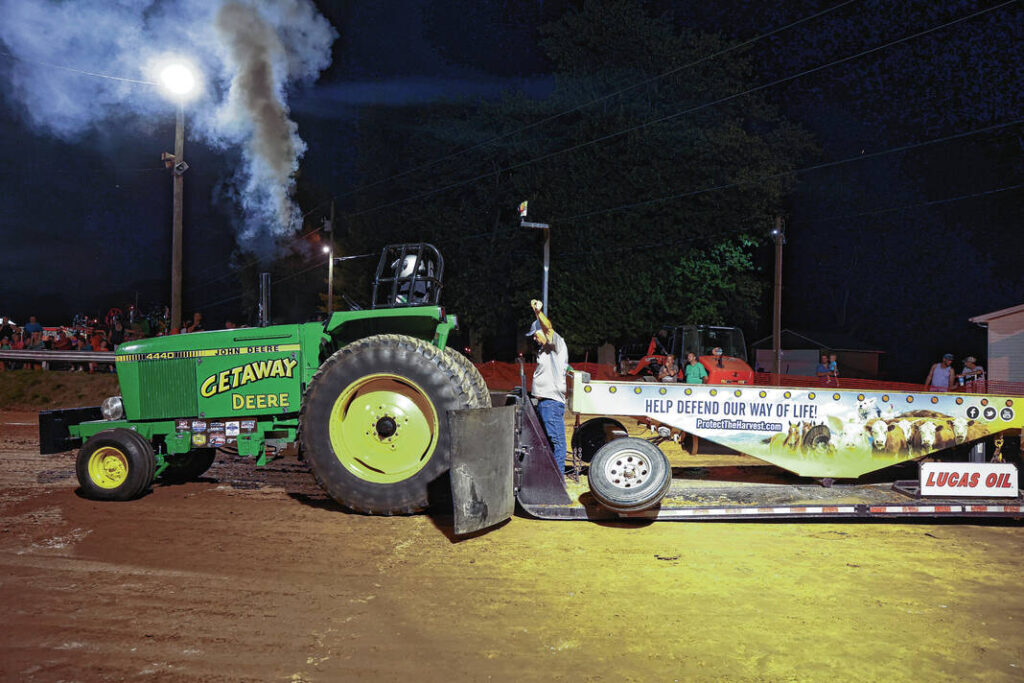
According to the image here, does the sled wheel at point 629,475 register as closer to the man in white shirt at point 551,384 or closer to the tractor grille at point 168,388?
the man in white shirt at point 551,384

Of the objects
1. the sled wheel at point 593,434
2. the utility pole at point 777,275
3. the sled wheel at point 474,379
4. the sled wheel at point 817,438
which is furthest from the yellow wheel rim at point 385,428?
Answer: the utility pole at point 777,275

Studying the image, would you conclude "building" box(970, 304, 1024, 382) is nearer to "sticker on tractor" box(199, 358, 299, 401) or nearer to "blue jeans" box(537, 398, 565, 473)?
"blue jeans" box(537, 398, 565, 473)

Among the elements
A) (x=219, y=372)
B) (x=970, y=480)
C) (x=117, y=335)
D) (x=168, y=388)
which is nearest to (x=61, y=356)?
(x=117, y=335)

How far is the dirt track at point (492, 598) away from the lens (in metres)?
3.61

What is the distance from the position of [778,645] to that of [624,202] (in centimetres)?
2211

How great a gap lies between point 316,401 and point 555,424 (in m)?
2.21

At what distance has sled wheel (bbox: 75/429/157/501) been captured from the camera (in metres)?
6.91

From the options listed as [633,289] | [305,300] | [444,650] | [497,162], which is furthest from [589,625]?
[305,300]

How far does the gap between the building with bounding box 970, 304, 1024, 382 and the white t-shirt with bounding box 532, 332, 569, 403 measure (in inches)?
689

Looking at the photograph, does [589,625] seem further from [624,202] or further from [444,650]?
[624,202]

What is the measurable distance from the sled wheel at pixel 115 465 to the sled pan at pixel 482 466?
3383mm

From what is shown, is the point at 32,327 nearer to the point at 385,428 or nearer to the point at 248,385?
the point at 248,385

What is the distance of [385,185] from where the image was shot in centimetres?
3033

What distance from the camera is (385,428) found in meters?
6.53
